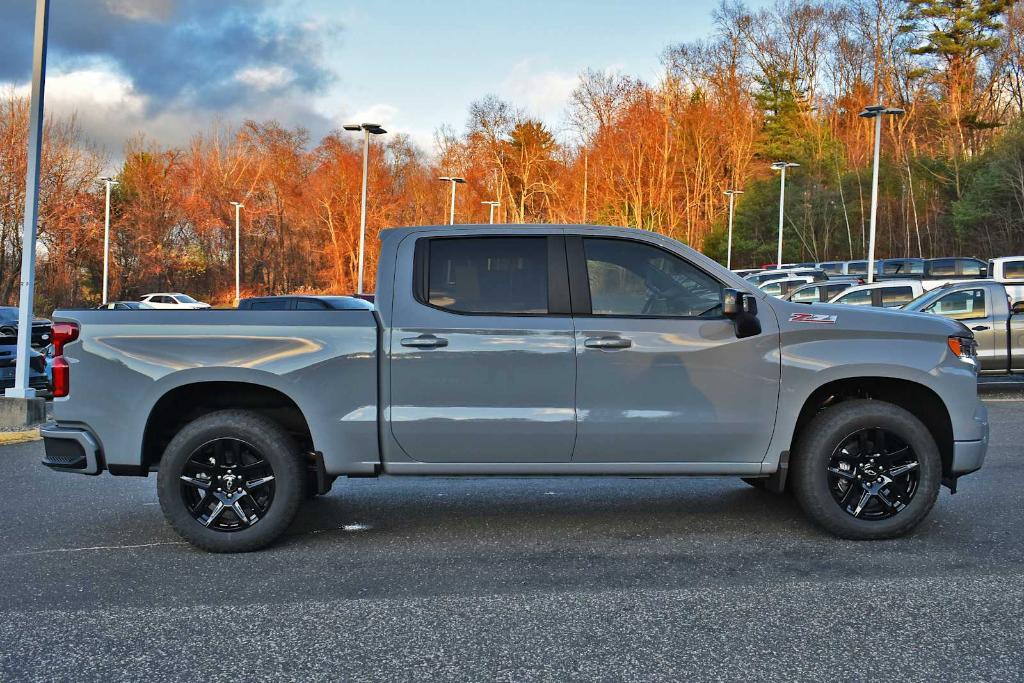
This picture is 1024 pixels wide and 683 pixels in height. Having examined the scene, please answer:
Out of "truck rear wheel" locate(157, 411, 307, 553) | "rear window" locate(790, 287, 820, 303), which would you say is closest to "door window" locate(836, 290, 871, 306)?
"rear window" locate(790, 287, 820, 303)

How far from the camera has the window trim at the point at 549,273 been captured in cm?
535

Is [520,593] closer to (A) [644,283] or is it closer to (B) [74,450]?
(A) [644,283]

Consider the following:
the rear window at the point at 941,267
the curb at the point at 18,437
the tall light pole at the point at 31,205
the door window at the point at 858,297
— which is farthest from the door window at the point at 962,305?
the rear window at the point at 941,267

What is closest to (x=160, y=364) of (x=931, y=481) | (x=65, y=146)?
(x=931, y=481)

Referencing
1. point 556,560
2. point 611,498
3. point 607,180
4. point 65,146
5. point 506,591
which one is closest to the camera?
point 506,591

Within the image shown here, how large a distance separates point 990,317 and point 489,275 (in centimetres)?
1138

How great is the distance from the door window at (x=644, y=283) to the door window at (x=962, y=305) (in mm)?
10233

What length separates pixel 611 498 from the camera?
6711 mm

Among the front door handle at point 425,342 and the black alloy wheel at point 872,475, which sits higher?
the front door handle at point 425,342

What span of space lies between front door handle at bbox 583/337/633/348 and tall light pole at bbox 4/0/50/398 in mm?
8227

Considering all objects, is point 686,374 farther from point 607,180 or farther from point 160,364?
point 607,180

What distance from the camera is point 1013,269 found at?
28750 mm

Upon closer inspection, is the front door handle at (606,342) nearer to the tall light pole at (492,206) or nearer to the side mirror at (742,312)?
the side mirror at (742,312)

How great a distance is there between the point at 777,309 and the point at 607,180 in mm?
49530
